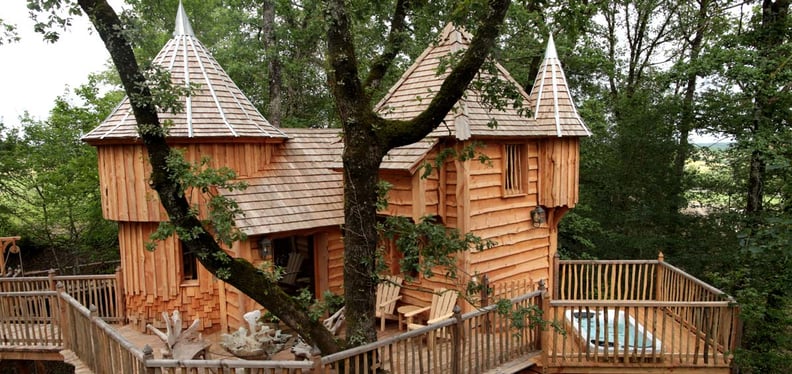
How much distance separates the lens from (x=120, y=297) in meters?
9.72

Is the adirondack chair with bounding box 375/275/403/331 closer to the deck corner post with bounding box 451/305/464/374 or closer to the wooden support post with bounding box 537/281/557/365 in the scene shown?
the deck corner post with bounding box 451/305/464/374

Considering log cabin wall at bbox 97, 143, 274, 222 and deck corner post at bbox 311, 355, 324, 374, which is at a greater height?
log cabin wall at bbox 97, 143, 274, 222

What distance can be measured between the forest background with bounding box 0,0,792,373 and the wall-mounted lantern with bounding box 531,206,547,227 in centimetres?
307

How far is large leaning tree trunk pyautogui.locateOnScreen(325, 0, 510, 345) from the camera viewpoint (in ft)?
16.0

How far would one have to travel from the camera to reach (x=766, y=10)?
1059cm

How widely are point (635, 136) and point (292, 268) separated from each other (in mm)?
9806

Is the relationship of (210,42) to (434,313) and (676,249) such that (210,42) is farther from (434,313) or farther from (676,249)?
(676,249)

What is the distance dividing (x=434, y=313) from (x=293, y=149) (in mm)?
5188

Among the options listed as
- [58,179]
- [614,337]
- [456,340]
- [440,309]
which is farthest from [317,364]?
[58,179]

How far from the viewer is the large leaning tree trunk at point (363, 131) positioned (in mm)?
4891

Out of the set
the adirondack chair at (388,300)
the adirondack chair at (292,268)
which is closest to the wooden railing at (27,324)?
the adirondack chair at (292,268)

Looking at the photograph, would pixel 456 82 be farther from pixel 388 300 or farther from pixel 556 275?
pixel 556 275

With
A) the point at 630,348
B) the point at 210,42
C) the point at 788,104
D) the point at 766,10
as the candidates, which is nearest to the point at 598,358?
the point at 630,348

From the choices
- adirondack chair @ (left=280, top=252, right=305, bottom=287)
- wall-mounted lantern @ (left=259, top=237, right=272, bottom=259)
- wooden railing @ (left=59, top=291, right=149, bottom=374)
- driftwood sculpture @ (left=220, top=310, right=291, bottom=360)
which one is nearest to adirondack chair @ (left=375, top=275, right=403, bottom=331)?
driftwood sculpture @ (left=220, top=310, right=291, bottom=360)
